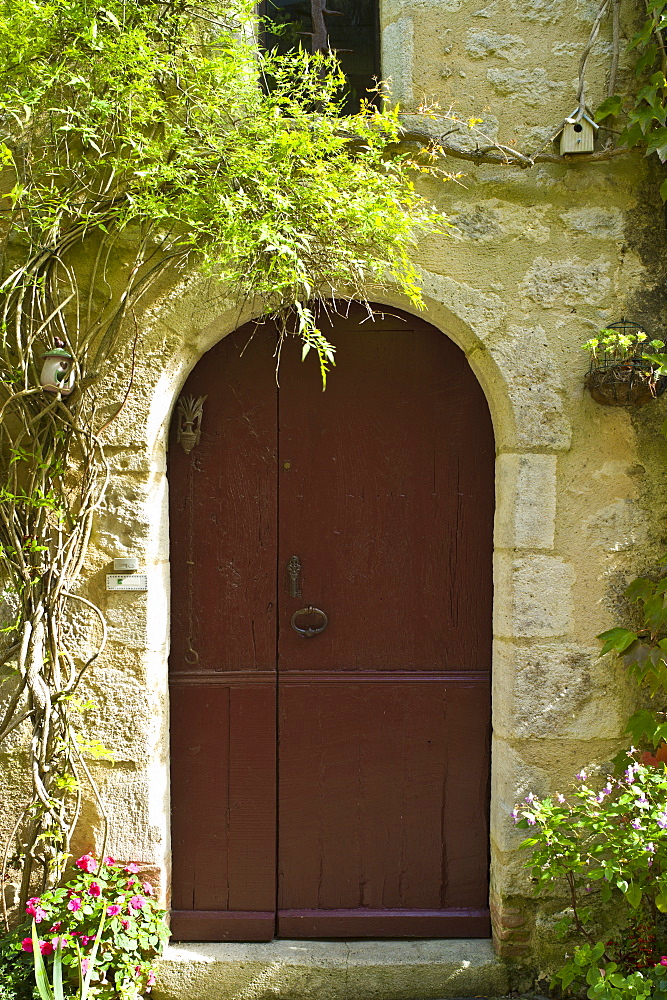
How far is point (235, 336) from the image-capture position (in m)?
2.70

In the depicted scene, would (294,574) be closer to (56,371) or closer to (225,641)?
(225,641)

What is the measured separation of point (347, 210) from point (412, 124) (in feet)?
1.58

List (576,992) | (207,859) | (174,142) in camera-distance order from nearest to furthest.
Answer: (174,142), (576,992), (207,859)

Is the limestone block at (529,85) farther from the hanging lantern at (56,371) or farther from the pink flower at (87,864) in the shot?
the pink flower at (87,864)

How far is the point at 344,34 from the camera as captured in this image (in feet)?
8.82

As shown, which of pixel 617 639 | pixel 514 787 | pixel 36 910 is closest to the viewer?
pixel 36 910

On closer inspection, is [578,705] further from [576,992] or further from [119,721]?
[119,721]

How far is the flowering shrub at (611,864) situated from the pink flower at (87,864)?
137 centimetres

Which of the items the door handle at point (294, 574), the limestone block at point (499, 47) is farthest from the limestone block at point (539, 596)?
the limestone block at point (499, 47)

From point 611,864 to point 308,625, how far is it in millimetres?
1205

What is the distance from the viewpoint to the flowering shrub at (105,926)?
2.29 m

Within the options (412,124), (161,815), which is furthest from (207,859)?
(412,124)

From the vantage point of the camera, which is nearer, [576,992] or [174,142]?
[174,142]

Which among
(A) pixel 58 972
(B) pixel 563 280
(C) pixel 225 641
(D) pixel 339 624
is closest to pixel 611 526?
(B) pixel 563 280
